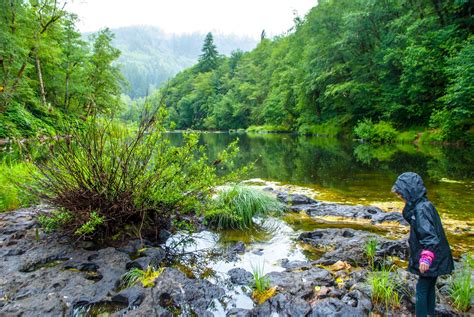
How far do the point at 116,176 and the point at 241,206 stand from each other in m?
2.88

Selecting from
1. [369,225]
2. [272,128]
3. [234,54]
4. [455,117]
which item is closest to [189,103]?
[234,54]

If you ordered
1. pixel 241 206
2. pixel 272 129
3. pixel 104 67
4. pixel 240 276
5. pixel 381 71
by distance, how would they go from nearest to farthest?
pixel 240 276
pixel 241 206
pixel 104 67
pixel 381 71
pixel 272 129

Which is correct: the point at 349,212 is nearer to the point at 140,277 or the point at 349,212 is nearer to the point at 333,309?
the point at 333,309

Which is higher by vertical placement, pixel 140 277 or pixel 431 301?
pixel 431 301

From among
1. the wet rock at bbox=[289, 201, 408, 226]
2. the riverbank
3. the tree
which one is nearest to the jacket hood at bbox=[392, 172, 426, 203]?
the riverbank

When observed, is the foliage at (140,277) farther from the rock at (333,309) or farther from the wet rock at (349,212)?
the wet rock at (349,212)

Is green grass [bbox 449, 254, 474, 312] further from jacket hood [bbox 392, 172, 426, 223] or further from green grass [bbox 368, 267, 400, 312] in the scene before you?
jacket hood [bbox 392, 172, 426, 223]

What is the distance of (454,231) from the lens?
246 inches

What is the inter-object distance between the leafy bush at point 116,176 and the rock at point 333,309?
265 cm

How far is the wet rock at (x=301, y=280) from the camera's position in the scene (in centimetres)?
393

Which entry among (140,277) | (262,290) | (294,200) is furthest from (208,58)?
(262,290)

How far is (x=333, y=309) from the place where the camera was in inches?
138

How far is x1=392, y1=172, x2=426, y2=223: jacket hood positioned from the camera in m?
3.44

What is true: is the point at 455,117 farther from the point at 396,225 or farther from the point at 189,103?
the point at 189,103
